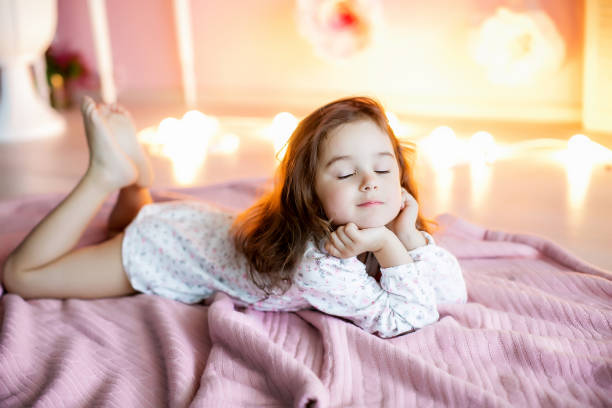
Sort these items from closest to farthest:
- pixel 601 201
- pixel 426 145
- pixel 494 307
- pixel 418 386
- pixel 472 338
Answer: pixel 418 386
pixel 472 338
pixel 494 307
pixel 601 201
pixel 426 145

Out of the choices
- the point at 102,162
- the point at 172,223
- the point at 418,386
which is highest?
the point at 102,162

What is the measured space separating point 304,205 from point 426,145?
4.96ft

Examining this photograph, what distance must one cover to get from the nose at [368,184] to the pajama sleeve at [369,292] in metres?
0.12

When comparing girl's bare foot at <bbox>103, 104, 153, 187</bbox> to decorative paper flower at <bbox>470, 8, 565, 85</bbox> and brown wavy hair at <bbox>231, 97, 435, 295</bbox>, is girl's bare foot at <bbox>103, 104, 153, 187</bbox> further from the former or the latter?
decorative paper flower at <bbox>470, 8, 565, 85</bbox>

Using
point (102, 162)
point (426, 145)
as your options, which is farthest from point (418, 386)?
point (426, 145)

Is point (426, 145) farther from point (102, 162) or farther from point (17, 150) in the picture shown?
point (17, 150)

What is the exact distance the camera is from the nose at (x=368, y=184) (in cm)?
98

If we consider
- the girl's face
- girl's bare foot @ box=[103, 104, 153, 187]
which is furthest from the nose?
girl's bare foot @ box=[103, 104, 153, 187]

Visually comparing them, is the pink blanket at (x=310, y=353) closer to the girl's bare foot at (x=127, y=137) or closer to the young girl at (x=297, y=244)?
the young girl at (x=297, y=244)

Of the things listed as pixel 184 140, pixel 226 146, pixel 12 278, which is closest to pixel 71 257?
pixel 12 278

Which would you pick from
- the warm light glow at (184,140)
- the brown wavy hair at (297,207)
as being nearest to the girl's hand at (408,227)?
the brown wavy hair at (297,207)

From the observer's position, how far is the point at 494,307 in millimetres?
1146

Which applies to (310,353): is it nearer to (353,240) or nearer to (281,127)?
(353,240)

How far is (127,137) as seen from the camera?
1.41m
